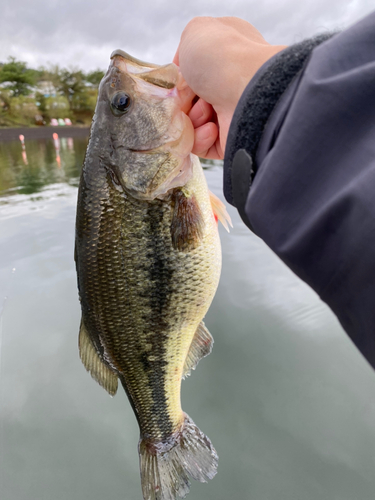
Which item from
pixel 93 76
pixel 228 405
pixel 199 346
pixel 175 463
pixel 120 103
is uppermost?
pixel 93 76

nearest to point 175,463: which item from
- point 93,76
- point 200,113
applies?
point 200,113

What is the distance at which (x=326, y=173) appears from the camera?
0.60 metres

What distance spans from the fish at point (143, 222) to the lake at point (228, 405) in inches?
20.1

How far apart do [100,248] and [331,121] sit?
3.25ft

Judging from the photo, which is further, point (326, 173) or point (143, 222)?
point (143, 222)

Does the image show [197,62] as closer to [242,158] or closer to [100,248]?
[242,158]

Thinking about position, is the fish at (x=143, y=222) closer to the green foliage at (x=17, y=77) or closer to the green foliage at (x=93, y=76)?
the green foliage at (x=17, y=77)

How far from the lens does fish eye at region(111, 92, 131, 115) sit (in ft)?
4.17

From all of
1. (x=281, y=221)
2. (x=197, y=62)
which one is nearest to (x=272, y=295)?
(x=197, y=62)

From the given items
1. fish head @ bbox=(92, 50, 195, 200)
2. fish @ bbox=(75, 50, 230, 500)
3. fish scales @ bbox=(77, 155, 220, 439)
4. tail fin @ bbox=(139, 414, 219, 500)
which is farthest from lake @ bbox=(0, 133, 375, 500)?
fish head @ bbox=(92, 50, 195, 200)

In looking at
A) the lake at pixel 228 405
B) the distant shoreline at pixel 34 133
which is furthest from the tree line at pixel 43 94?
the lake at pixel 228 405

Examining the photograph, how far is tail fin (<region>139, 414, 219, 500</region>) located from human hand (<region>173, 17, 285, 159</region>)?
1412 millimetres

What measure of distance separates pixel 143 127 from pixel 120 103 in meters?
0.13

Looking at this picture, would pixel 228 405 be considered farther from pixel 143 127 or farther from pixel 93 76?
pixel 93 76
